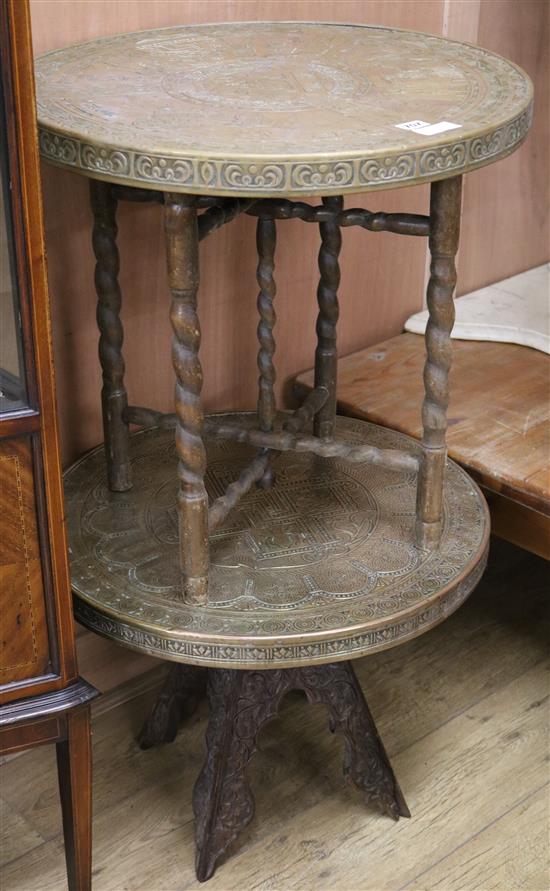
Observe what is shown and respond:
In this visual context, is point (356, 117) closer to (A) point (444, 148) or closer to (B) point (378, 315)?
(A) point (444, 148)

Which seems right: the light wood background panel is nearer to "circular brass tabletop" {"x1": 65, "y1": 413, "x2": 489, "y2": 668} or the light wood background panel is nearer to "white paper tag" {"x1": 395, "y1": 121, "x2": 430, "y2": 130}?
"circular brass tabletop" {"x1": 65, "y1": 413, "x2": 489, "y2": 668}

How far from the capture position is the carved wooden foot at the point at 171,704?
1851mm

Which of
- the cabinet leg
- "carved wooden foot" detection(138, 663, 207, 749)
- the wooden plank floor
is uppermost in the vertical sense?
the cabinet leg

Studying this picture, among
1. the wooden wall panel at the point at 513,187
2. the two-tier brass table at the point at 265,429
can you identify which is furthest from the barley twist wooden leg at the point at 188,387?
the wooden wall panel at the point at 513,187

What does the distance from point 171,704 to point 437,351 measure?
2.57 feet

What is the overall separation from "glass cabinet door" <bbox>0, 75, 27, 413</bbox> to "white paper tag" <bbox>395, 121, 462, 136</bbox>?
438mm

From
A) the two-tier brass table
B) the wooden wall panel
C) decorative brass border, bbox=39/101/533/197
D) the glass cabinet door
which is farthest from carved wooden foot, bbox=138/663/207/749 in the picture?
the wooden wall panel

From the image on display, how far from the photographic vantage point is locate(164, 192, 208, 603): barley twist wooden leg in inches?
50.4

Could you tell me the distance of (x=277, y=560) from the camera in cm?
159

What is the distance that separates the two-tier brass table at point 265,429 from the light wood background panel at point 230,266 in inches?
2.7

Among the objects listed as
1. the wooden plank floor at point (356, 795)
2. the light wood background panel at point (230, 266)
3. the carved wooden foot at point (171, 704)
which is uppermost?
the light wood background panel at point (230, 266)

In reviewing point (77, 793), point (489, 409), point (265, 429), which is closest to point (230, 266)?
point (265, 429)

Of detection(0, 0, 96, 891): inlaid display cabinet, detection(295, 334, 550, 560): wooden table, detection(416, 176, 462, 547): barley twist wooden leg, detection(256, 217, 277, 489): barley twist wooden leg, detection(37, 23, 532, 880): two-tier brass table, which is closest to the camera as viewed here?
detection(0, 0, 96, 891): inlaid display cabinet

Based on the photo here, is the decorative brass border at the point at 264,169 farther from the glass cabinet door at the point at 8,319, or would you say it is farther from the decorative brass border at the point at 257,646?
the decorative brass border at the point at 257,646
